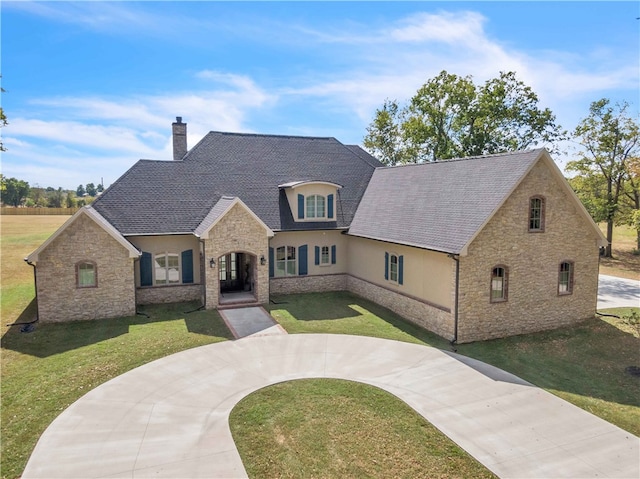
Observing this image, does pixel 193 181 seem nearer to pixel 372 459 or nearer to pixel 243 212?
pixel 243 212

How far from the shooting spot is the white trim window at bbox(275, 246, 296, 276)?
23.3 m

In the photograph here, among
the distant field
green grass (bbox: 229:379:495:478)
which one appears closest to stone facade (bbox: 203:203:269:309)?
green grass (bbox: 229:379:495:478)

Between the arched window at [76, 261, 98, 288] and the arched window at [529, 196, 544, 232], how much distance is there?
19.1 m

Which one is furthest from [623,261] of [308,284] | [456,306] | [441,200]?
[308,284]

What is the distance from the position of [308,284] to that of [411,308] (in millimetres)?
7072

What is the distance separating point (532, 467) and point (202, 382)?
348 inches

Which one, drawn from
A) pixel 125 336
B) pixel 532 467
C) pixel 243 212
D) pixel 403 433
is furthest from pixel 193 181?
pixel 532 467

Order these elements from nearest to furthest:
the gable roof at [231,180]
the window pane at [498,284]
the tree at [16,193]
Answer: the window pane at [498,284]
the gable roof at [231,180]
the tree at [16,193]

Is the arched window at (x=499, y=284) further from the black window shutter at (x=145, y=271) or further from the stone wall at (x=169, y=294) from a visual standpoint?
the black window shutter at (x=145, y=271)

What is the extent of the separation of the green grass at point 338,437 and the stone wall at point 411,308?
588 cm

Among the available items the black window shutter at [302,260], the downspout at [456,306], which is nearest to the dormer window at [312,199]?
the black window shutter at [302,260]

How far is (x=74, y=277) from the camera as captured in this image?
18.0m

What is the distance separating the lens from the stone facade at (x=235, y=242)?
780 inches

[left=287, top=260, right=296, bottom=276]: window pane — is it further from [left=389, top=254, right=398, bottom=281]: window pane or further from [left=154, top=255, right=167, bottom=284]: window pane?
[left=154, top=255, right=167, bottom=284]: window pane
